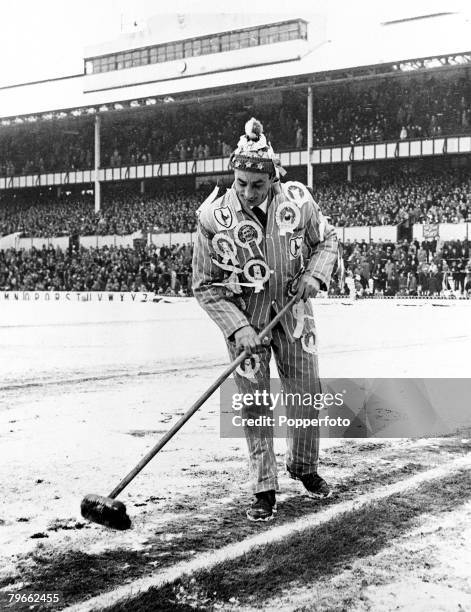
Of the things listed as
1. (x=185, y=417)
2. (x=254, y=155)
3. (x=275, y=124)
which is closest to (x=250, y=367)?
(x=185, y=417)

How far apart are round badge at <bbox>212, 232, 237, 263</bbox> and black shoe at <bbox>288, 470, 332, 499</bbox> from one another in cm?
93

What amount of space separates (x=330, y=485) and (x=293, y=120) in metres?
13.1

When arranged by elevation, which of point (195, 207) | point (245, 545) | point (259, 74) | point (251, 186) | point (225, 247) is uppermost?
point (259, 74)

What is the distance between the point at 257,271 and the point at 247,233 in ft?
0.47

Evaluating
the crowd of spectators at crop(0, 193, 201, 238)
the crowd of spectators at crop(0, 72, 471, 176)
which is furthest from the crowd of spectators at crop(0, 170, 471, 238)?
the crowd of spectators at crop(0, 72, 471, 176)

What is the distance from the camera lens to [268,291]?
2822 mm

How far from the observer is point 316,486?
2.98 meters

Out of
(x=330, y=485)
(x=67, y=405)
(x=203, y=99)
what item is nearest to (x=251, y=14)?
(x=330, y=485)

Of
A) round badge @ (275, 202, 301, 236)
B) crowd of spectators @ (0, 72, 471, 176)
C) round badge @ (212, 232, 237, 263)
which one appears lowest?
round badge @ (212, 232, 237, 263)

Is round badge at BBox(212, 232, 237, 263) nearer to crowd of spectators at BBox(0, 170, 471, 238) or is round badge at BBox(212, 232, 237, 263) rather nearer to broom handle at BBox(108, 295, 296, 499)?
broom handle at BBox(108, 295, 296, 499)

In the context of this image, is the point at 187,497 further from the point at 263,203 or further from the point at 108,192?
the point at 108,192

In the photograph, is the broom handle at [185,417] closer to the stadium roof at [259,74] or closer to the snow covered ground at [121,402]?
the snow covered ground at [121,402]

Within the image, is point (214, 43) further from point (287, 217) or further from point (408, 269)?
point (408, 269)

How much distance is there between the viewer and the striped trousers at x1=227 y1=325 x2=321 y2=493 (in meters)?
2.86
